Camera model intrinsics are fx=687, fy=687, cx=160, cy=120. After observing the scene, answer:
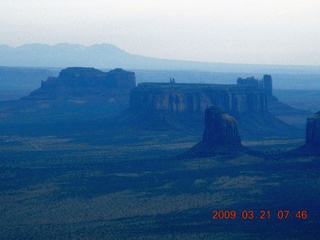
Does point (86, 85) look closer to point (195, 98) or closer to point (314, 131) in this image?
point (195, 98)

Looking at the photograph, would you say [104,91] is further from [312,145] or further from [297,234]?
[297,234]

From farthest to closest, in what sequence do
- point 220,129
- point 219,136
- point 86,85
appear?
1. point 86,85
2. point 219,136
3. point 220,129

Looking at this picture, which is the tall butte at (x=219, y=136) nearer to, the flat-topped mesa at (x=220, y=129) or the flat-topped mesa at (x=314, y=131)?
the flat-topped mesa at (x=220, y=129)

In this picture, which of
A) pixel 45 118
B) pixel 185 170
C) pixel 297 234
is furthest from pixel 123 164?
pixel 45 118
